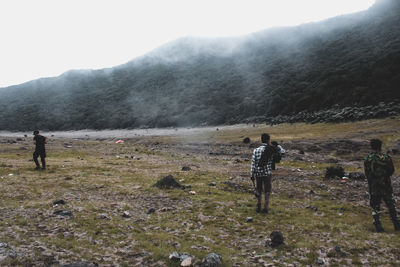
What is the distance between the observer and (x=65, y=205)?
32.6ft

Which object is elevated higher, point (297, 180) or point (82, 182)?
point (82, 182)

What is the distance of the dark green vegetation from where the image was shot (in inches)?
2611

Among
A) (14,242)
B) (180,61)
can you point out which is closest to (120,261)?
(14,242)

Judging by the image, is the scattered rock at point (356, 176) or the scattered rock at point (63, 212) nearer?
the scattered rock at point (63, 212)

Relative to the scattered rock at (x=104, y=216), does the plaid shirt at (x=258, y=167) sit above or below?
above

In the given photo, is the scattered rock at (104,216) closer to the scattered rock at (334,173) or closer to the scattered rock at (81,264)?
the scattered rock at (81,264)

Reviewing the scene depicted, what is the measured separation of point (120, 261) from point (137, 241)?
108 cm

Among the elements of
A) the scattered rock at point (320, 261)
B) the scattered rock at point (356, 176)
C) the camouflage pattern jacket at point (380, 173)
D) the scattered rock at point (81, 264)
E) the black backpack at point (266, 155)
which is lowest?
the scattered rock at point (356, 176)

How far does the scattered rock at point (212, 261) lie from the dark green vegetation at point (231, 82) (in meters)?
58.0

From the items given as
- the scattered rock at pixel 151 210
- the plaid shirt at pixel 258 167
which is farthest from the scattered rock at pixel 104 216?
the plaid shirt at pixel 258 167

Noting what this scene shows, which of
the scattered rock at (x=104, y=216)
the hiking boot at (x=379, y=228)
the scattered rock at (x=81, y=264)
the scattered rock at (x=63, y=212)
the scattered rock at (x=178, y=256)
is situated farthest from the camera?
the scattered rock at (x=63, y=212)

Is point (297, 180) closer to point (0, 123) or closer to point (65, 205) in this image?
point (65, 205)

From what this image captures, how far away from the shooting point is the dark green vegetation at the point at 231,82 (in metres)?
66.3

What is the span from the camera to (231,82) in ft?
320
